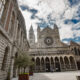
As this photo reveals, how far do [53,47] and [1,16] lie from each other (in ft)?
84.8

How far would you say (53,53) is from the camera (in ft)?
81.4

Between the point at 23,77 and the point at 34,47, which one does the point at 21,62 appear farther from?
the point at 34,47

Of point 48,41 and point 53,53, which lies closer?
point 53,53

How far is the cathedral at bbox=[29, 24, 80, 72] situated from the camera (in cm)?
2367

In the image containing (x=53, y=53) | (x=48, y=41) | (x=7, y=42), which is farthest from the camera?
(x=48, y=41)

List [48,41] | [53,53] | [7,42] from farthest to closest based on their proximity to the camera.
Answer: [48,41], [53,53], [7,42]

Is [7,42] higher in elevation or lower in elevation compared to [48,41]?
lower

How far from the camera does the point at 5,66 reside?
791 centimetres

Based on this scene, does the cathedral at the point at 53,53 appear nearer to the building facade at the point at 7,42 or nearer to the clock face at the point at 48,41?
the clock face at the point at 48,41

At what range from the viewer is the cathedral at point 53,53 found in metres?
23.7

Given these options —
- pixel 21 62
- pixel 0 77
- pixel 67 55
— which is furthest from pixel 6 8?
pixel 67 55

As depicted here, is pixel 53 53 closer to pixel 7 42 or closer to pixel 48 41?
pixel 48 41

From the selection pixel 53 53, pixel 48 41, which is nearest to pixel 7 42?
pixel 53 53

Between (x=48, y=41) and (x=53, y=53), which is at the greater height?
(x=48, y=41)
